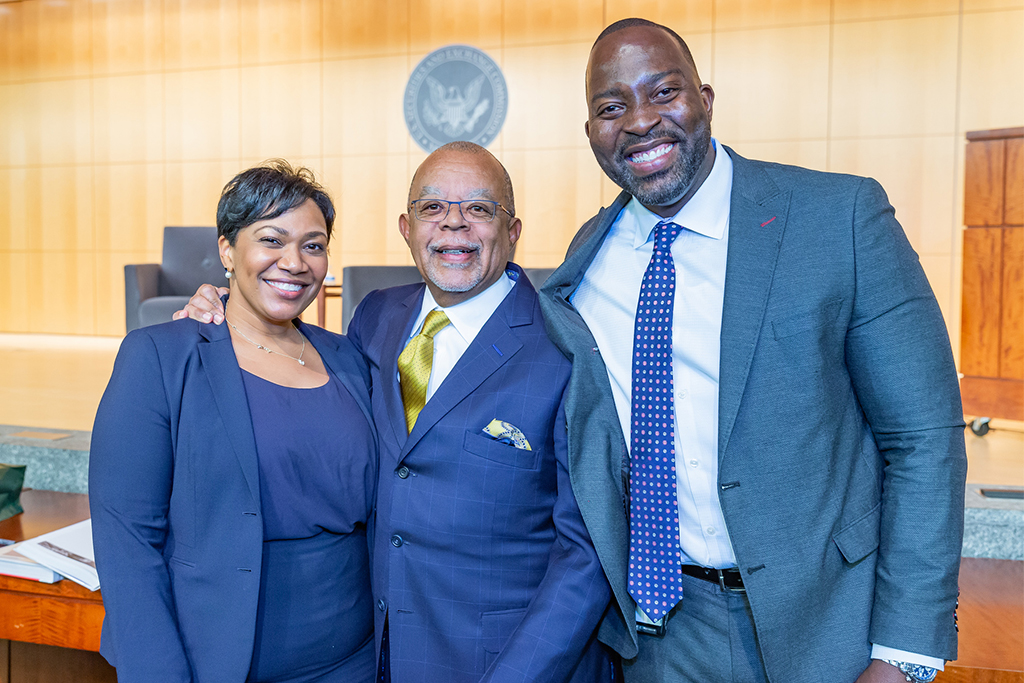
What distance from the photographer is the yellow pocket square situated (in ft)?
4.81

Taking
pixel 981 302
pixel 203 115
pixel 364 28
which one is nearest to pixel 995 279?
pixel 981 302

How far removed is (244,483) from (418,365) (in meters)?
0.41

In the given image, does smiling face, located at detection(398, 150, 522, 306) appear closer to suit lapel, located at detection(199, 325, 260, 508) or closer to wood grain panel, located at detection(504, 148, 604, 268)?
suit lapel, located at detection(199, 325, 260, 508)

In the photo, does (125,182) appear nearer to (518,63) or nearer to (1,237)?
(1,237)

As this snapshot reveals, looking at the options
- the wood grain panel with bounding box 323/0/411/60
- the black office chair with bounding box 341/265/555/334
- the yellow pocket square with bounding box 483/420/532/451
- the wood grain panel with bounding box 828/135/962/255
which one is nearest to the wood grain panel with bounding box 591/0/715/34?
the wood grain panel with bounding box 828/135/962/255

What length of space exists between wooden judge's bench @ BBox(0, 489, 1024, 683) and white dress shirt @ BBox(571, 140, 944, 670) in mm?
733

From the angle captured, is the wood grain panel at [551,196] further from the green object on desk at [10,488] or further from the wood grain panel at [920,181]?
the green object on desk at [10,488]

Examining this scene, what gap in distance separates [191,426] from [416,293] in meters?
0.61

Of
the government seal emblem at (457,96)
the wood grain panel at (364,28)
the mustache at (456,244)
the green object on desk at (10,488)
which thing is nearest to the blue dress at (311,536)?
the mustache at (456,244)

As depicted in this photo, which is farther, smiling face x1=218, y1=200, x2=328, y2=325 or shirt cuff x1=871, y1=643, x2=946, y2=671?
smiling face x1=218, y1=200, x2=328, y2=325

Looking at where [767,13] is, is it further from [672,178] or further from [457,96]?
[672,178]

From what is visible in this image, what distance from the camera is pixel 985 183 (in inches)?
170

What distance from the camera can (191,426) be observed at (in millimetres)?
1456

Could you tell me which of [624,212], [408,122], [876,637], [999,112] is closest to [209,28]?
[408,122]
